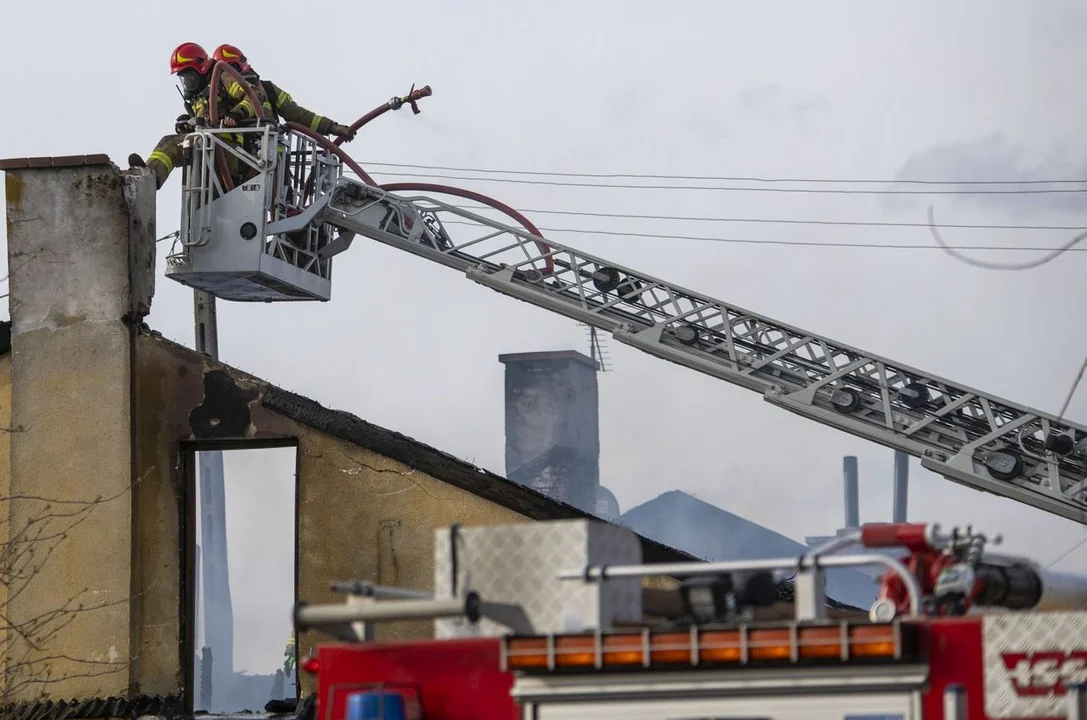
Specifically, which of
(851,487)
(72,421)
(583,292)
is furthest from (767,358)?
(851,487)

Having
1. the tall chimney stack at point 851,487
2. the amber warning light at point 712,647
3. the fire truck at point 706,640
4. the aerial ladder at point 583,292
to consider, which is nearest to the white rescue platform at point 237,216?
the aerial ladder at point 583,292

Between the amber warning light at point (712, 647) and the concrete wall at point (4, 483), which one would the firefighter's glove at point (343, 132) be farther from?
the amber warning light at point (712, 647)

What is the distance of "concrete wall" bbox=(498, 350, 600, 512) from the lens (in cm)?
5500

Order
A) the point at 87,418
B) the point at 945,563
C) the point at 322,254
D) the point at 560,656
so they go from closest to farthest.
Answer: the point at 560,656 < the point at 945,563 < the point at 87,418 < the point at 322,254

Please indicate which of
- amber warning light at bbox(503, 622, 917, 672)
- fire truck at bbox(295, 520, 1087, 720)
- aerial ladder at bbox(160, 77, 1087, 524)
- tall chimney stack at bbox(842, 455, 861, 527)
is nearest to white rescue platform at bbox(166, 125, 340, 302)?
aerial ladder at bbox(160, 77, 1087, 524)

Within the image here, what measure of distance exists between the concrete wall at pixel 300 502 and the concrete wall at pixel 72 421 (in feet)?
0.88

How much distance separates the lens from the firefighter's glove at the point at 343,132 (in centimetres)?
1958

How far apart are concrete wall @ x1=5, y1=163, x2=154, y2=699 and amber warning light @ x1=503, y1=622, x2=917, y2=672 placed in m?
8.34

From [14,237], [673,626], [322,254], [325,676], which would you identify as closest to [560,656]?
[673,626]

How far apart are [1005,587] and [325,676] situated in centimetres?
260

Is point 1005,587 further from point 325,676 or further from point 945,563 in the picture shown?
point 325,676

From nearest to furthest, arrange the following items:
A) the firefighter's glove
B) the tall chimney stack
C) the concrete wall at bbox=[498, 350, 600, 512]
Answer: the firefighter's glove < the concrete wall at bbox=[498, 350, 600, 512] < the tall chimney stack

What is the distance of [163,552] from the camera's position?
13750mm

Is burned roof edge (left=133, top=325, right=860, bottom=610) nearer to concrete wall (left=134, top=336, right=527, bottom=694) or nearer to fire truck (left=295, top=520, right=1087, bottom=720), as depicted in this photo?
concrete wall (left=134, top=336, right=527, bottom=694)
